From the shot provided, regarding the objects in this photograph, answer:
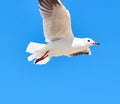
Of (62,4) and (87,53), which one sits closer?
(62,4)

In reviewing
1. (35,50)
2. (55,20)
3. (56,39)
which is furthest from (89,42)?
(35,50)

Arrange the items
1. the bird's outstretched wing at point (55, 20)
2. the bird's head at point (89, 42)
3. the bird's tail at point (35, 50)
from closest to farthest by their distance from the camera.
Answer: the bird's outstretched wing at point (55, 20)
the bird's tail at point (35, 50)
the bird's head at point (89, 42)

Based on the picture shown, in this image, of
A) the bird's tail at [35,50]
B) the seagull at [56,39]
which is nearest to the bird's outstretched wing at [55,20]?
the seagull at [56,39]

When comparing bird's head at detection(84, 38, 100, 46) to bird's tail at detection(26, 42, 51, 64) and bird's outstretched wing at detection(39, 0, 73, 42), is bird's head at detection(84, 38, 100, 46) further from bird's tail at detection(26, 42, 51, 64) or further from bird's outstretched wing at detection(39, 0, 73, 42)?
bird's tail at detection(26, 42, 51, 64)

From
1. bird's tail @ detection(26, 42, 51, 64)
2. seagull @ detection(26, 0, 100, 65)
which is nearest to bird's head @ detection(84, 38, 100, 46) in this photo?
seagull @ detection(26, 0, 100, 65)

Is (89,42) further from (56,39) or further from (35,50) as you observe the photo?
(35,50)

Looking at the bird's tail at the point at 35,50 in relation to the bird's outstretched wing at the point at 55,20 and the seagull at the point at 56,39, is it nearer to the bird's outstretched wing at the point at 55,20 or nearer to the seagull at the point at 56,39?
the seagull at the point at 56,39

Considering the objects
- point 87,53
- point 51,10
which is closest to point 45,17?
point 51,10

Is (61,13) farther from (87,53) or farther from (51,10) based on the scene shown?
(87,53)
